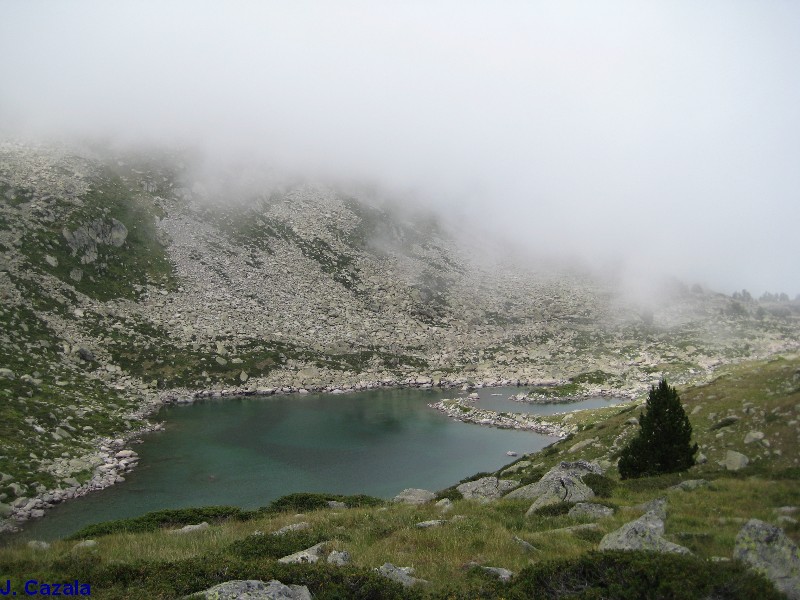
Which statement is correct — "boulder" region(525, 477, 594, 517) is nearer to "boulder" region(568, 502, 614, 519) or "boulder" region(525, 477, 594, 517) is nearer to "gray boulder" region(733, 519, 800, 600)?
"boulder" region(568, 502, 614, 519)

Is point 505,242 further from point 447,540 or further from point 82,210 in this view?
point 447,540

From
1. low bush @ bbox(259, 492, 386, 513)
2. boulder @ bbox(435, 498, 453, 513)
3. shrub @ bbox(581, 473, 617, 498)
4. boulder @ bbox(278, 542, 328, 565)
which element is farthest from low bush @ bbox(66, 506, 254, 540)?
shrub @ bbox(581, 473, 617, 498)

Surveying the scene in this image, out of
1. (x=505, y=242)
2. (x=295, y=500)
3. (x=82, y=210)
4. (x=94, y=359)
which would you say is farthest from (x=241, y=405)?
(x=505, y=242)

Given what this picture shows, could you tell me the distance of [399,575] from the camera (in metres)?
10.5

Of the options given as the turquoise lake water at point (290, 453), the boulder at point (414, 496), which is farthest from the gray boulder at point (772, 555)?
the turquoise lake water at point (290, 453)

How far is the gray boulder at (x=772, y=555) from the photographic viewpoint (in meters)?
8.23

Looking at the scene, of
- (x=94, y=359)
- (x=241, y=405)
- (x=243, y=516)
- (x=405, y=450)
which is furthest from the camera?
(x=241, y=405)

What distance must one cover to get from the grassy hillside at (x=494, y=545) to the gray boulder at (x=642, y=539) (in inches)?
21.1

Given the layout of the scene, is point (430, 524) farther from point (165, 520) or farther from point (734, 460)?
point (734, 460)

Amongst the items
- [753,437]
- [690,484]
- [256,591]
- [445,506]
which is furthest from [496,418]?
[256,591]

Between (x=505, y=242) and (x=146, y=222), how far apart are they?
11725 centimetres

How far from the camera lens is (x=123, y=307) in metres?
84.5

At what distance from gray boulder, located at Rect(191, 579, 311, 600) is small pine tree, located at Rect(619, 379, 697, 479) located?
19510 mm

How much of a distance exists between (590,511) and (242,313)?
90009 millimetres
